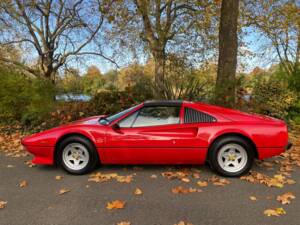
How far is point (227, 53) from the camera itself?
297 inches

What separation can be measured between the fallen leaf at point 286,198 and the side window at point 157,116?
1.81 metres

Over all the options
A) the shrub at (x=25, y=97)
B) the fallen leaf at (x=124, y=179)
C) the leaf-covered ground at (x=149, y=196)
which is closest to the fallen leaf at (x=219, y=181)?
Result: the leaf-covered ground at (x=149, y=196)

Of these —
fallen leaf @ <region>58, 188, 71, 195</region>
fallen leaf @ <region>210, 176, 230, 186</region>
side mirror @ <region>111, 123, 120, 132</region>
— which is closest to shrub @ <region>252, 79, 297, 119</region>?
fallen leaf @ <region>210, 176, 230, 186</region>

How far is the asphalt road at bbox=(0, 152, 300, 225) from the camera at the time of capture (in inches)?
111

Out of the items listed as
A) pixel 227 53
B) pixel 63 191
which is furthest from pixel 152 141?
pixel 227 53

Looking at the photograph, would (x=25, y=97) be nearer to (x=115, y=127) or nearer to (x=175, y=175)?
(x=115, y=127)

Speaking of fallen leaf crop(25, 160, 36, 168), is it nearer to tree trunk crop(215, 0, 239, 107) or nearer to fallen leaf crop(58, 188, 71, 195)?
fallen leaf crop(58, 188, 71, 195)

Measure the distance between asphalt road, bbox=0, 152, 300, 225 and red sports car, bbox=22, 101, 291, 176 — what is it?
31 centimetres

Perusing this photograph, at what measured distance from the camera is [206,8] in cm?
1267

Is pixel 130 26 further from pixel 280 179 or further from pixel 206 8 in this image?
pixel 280 179

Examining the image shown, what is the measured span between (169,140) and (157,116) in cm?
49

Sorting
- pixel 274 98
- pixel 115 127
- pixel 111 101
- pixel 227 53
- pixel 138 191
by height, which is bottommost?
pixel 138 191

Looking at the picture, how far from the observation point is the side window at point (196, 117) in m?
4.08

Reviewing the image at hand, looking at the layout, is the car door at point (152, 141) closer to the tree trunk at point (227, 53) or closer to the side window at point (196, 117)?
the side window at point (196, 117)
